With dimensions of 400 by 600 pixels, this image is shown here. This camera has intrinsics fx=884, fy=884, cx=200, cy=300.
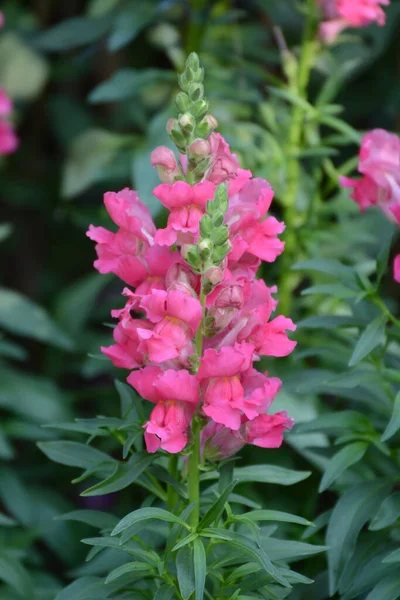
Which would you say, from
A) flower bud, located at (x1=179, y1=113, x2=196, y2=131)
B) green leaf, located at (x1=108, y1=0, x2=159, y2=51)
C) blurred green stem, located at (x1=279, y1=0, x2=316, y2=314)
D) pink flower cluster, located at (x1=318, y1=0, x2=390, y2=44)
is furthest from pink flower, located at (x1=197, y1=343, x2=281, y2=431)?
green leaf, located at (x1=108, y1=0, x2=159, y2=51)

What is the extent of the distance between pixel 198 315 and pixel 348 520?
39cm

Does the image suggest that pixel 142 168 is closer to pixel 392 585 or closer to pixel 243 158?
pixel 243 158

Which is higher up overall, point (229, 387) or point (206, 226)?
point (206, 226)

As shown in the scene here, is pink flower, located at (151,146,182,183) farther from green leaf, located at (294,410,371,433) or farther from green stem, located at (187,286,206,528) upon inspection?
green leaf, located at (294,410,371,433)

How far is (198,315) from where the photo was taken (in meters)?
0.89

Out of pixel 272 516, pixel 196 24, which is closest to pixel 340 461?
pixel 272 516

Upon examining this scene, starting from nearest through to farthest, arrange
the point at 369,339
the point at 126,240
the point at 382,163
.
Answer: the point at 126,240 < the point at 369,339 < the point at 382,163

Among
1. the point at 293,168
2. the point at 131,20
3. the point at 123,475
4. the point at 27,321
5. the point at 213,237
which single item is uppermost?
the point at 213,237

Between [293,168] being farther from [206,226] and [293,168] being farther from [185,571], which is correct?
[185,571]

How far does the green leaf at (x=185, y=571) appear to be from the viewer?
854 mm

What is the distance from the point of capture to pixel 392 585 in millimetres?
1015

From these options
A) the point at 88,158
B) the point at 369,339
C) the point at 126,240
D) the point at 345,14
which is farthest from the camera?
the point at 88,158

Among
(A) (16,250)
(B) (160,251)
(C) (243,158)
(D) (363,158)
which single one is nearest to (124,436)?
(B) (160,251)

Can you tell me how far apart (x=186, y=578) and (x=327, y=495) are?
38.3 inches
